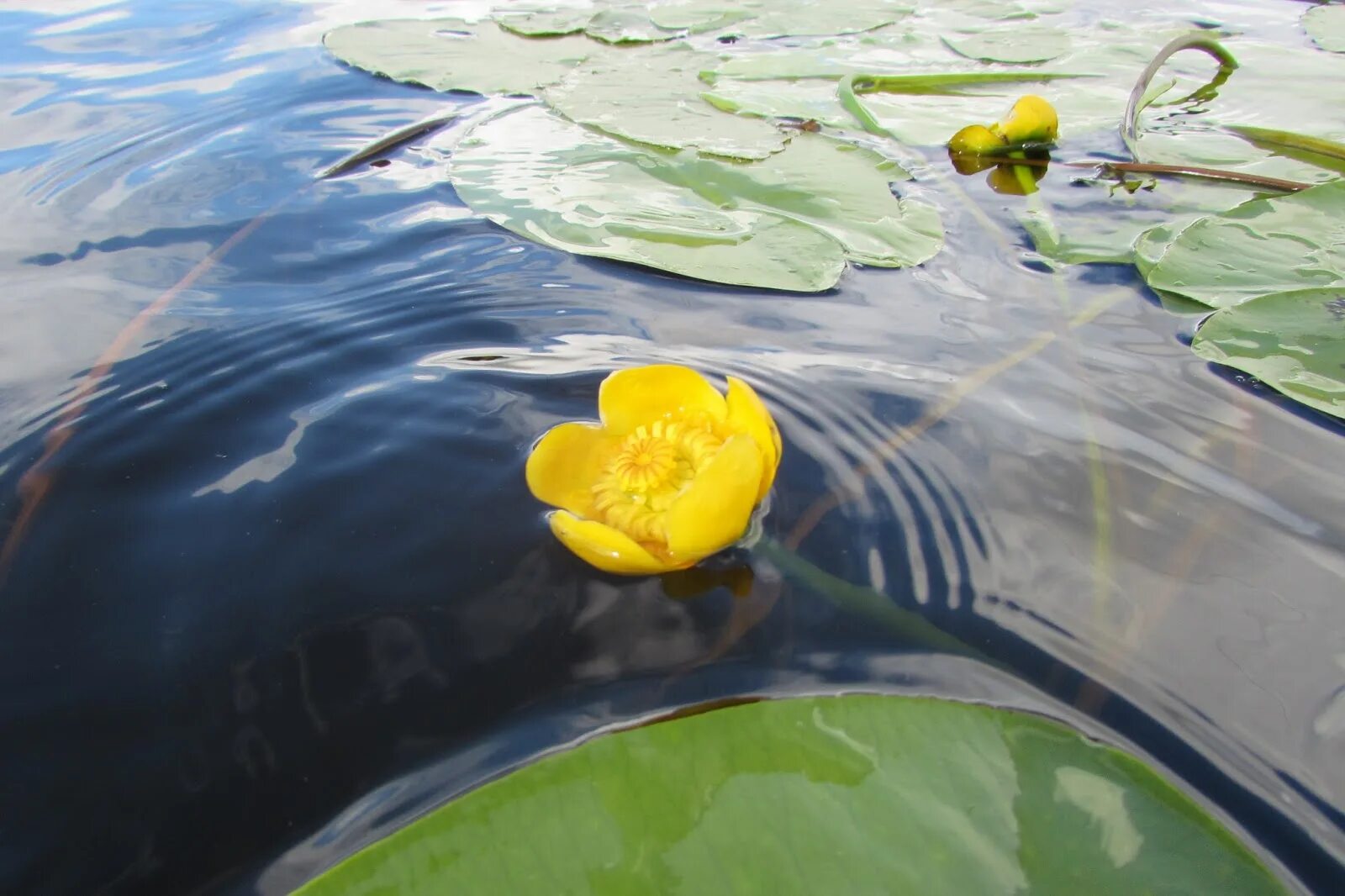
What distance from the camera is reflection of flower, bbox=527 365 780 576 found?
2.70 feet

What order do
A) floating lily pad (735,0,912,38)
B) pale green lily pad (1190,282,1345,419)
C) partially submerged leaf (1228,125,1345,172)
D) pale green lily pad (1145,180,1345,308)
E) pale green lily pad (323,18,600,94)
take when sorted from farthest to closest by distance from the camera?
1. floating lily pad (735,0,912,38)
2. pale green lily pad (323,18,600,94)
3. partially submerged leaf (1228,125,1345,172)
4. pale green lily pad (1145,180,1345,308)
5. pale green lily pad (1190,282,1345,419)

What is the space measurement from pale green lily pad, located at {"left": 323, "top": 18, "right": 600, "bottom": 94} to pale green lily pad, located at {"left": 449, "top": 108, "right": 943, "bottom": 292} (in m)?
0.64

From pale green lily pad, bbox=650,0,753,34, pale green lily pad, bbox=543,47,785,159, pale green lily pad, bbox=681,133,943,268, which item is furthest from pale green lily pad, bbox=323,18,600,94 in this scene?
pale green lily pad, bbox=681,133,943,268

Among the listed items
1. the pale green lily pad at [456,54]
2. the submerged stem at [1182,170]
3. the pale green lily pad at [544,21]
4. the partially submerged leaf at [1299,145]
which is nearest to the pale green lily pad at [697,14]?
the pale green lily pad at [544,21]

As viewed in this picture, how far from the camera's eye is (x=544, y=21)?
10.8 ft

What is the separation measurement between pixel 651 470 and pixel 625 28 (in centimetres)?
293

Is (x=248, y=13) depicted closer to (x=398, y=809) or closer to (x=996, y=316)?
(x=996, y=316)

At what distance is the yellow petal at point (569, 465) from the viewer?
0.92m

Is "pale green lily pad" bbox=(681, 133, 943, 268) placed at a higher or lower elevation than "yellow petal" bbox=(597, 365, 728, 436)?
lower

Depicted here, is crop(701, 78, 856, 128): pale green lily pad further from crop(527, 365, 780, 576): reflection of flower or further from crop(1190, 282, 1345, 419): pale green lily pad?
A: crop(527, 365, 780, 576): reflection of flower

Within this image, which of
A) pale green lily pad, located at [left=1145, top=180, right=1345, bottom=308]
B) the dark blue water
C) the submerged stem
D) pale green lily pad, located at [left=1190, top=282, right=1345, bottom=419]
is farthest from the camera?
the submerged stem

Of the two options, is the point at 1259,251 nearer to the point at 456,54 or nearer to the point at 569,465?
the point at 569,465

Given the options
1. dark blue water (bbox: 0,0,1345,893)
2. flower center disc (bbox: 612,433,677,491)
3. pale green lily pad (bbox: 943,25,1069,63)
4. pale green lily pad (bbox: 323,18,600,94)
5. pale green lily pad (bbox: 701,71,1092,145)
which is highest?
pale green lily pad (bbox: 323,18,600,94)

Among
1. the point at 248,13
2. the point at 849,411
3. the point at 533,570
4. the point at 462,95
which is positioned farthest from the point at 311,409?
the point at 248,13
